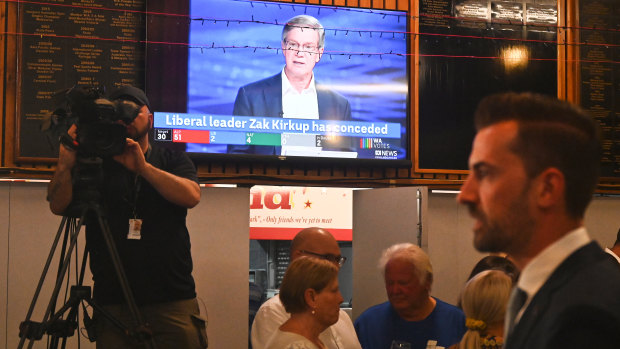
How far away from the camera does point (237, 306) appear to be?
528 cm

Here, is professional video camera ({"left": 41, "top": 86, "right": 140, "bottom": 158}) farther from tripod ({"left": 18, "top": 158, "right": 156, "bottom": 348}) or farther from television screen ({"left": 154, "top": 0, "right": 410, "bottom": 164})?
television screen ({"left": 154, "top": 0, "right": 410, "bottom": 164})

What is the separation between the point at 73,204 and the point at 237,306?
9.28ft

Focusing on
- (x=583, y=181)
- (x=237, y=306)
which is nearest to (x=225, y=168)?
(x=237, y=306)

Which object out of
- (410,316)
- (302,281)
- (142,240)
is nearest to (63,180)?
(142,240)

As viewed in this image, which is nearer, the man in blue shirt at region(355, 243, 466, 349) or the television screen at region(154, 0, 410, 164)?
the man in blue shirt at region(355, 243, 466, 349)

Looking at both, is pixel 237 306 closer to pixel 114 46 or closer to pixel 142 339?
pixel 114 46

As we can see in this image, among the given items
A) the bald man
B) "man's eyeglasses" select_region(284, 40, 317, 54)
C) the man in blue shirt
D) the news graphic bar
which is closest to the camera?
the bald man

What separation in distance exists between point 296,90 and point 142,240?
2875mm

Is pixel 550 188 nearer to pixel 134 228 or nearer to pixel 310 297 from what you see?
pixel 310 297

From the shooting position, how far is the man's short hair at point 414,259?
3783 millimetres

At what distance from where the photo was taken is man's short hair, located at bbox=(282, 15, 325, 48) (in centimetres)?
557

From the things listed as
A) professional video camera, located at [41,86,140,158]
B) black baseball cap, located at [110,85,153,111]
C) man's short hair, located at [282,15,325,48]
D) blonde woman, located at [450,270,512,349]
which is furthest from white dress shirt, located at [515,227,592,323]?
man's short hair, located at [282,15,325,48]

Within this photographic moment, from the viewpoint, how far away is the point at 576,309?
39.5 inches

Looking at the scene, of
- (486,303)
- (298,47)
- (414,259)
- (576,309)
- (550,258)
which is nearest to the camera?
(576,309)
